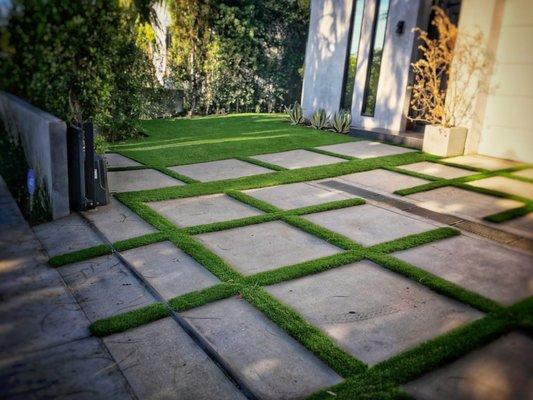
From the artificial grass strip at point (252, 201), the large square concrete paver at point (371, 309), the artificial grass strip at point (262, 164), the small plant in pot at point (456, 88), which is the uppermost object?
the small plant in pot at point (456, 88)

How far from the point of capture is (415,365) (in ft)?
7.44

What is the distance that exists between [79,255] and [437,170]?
5.17m

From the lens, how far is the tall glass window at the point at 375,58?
30.9 ft

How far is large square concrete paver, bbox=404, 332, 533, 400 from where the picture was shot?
2098mm

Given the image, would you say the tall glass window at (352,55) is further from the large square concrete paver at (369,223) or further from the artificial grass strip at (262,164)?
the large square concrete paver at (369,223)

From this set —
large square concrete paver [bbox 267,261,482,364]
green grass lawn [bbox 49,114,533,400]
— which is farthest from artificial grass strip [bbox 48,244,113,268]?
large square concrete paver [bbox 267,261,482,364]

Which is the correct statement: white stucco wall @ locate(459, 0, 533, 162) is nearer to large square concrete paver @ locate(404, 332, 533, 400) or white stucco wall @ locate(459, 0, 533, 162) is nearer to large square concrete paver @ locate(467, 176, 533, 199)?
large square concrete paver @ locate(467, 176, 533, 199)

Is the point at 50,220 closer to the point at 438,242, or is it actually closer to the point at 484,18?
the point at 438,242

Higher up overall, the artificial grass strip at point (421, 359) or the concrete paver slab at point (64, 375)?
the artificial grass strip at point (421, 359)

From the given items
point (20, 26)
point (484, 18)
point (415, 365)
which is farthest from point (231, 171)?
point (484, 18)

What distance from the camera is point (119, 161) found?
700cm

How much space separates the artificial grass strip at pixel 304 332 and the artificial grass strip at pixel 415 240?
1.23m

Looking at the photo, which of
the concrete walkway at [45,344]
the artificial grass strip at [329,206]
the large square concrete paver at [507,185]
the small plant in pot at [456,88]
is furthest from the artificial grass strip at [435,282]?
the small plant in pot at [456,88]

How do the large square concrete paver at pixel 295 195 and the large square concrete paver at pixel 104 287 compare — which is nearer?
the large square concrete paver at pixel 104 287
